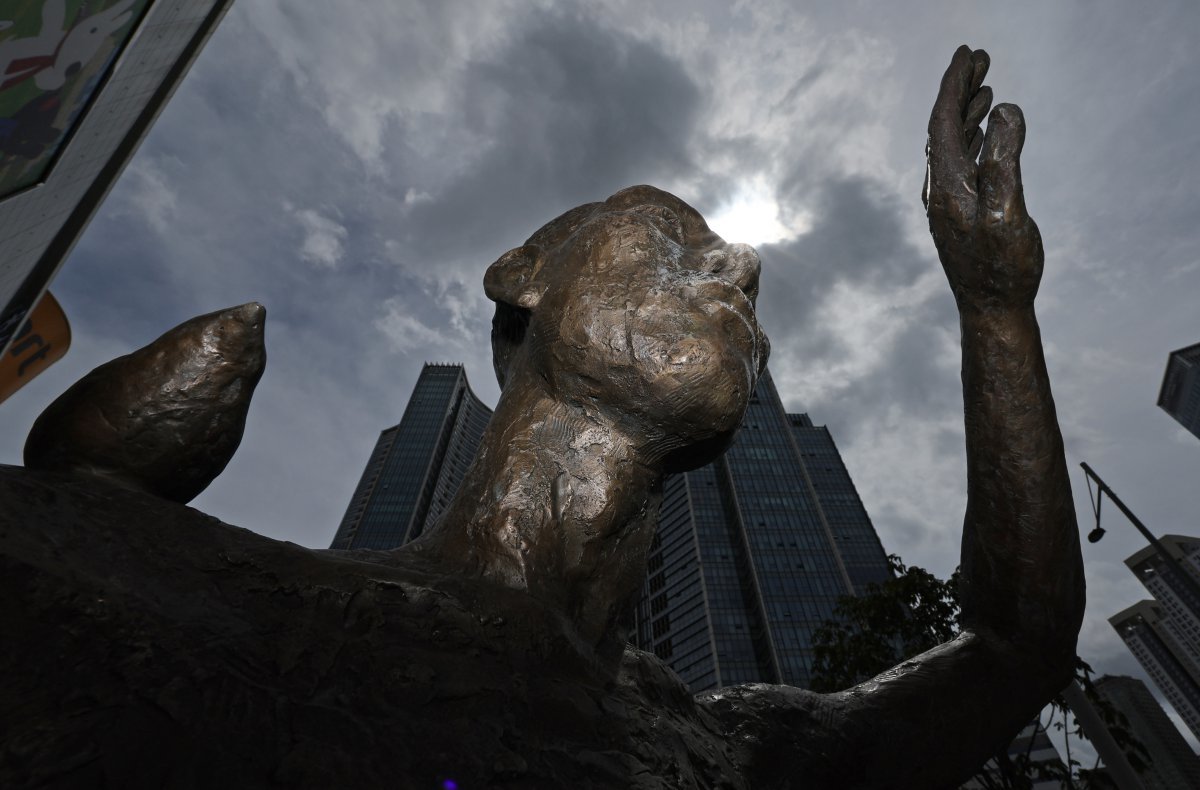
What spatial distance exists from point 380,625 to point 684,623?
61676mm

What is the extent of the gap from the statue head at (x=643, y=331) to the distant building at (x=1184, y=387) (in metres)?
103

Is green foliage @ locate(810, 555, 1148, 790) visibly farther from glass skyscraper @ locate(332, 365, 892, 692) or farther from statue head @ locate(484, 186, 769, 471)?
glass skyscraper @ locate(332, 365, 892, 692)

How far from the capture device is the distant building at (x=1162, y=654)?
89125mm

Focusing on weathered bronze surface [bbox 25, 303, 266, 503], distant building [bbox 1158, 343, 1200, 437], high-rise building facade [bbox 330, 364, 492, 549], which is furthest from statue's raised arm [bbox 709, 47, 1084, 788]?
distant building [bbox 1158, 343, 1200, 437]

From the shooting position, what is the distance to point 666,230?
2244 mm

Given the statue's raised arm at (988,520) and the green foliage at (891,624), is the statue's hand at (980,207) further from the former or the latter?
the green foliage at (891,624)

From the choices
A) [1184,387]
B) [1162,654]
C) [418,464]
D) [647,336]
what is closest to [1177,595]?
[1162,654]

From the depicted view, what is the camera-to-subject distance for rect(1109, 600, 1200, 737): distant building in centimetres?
8912

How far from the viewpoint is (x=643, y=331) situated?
1.82m

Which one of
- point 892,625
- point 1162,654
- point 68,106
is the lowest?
point 892,625

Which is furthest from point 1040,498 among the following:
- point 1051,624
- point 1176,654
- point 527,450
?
point 1176,654

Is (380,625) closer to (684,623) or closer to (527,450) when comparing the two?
(527,450)

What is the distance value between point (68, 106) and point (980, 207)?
7956mm

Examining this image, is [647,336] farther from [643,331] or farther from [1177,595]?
[1177,595]
